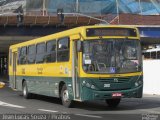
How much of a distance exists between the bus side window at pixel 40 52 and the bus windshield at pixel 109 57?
16.1 ft

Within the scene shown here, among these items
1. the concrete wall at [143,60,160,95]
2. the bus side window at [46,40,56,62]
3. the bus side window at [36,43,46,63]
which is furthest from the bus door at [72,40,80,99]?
the concrete wall at [143,60,160,95]

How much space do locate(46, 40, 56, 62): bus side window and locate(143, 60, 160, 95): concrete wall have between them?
27.9 feet

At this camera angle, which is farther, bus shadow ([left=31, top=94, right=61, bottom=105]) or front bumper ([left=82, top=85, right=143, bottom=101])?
bus shadow ([left=31, top=94, right=61, bottom=105])

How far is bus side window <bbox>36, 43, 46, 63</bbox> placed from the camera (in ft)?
72.5

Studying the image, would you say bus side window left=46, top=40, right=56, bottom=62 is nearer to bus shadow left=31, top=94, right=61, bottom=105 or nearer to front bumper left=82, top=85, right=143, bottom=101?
bus shadow left=31, top=94, right=61, bottom=105

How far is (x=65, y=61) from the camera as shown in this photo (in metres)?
19.0

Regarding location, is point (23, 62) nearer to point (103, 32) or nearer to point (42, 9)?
point (103, 32)

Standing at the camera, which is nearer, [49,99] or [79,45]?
[79,45]

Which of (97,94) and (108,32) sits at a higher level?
(108,32)

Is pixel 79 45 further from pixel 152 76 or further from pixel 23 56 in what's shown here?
pixel 152 76

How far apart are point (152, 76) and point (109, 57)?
11676 millimetres

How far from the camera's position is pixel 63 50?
19.3 meters

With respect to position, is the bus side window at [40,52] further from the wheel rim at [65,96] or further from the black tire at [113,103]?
the black tire at [113,103]

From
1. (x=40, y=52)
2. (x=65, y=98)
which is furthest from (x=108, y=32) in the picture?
(x=40, y=52)
